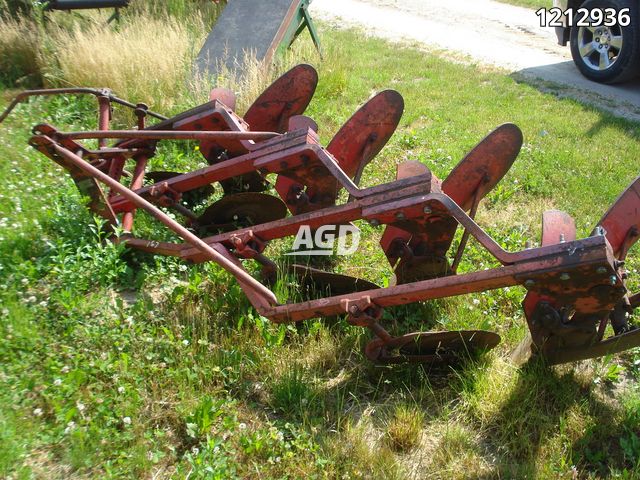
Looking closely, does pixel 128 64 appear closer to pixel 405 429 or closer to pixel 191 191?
pixel 191 191

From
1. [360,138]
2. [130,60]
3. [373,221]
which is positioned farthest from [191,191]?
[130,60]

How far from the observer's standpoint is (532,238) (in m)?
4.20

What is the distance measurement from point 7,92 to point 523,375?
623cm

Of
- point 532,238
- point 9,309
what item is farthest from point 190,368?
point 532,238

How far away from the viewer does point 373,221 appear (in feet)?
8.84

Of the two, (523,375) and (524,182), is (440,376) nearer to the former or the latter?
(523,375)

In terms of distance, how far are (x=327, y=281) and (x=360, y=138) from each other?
924 millimetres

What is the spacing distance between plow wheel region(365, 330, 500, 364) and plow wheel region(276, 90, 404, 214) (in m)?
0.98

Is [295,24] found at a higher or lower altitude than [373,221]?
higher

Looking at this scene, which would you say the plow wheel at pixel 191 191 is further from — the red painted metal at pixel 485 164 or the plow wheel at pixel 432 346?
the plow wheel at pixel 432 346

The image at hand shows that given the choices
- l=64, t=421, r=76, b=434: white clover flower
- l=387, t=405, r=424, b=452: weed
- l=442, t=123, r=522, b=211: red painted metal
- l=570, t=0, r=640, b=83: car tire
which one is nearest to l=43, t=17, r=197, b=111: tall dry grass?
l=442, t=123, r=522, b=211: red painted metal

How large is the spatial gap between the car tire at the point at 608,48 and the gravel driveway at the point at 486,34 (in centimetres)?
19

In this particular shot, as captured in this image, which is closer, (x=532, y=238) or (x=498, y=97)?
(x=532, y=238)

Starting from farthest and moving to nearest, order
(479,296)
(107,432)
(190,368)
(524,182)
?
(524,182) → (479,296) → (190,368) → (107,432)
